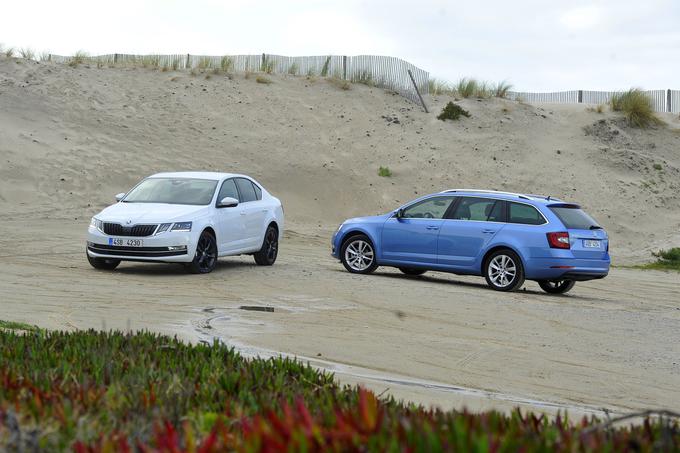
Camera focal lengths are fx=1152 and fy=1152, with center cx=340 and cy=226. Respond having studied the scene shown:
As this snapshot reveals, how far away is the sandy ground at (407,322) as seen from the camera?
9.72 m

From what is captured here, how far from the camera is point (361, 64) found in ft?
166

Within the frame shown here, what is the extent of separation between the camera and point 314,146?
141 feet

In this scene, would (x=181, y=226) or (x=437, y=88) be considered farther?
(x=437, y=88)

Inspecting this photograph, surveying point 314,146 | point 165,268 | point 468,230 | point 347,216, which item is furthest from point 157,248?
point 314,146

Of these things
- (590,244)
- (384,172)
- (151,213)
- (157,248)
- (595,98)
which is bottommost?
(157,248)

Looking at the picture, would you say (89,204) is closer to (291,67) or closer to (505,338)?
(291,67)

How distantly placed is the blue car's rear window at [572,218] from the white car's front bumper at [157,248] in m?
5.96

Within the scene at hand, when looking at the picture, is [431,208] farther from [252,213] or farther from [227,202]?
[227,202]

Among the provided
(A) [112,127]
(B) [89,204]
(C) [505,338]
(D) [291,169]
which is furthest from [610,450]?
(A) [112,127]

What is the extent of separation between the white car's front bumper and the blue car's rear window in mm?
5960

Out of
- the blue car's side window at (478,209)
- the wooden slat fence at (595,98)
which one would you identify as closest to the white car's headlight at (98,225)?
the blue car's side window at (478,209)

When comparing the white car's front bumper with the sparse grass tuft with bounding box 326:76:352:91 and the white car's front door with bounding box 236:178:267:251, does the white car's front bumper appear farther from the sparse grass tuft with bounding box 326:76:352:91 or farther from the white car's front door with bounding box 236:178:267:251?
the sparse grass tuft with bounding box 326:76:352:91

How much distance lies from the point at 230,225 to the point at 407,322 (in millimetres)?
6676

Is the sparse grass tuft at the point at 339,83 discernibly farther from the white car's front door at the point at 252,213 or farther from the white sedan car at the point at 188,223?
the white car's front door at the point at 252,213
